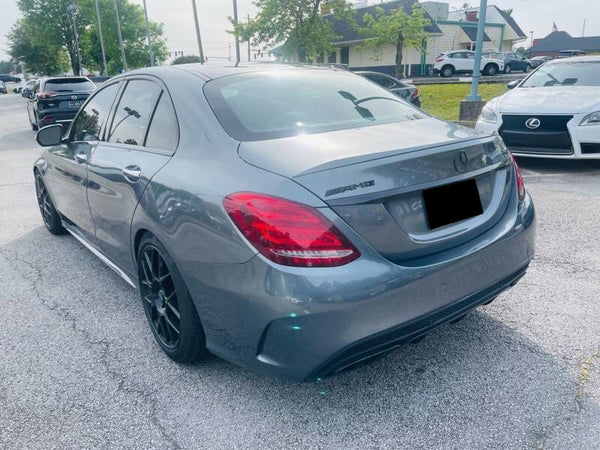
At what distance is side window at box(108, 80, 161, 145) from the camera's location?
9.28 feet

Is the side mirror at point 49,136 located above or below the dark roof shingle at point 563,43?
below

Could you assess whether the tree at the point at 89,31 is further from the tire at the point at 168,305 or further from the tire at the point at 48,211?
the tire at the point at 168,305

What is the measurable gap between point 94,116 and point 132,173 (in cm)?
126

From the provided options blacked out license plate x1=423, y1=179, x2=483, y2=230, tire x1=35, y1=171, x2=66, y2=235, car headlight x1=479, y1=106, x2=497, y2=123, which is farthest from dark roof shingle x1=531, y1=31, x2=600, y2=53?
blacked out license plate x1=423, y1=179, x2=483, y2=230

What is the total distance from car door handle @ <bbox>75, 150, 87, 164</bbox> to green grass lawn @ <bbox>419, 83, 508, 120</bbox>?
9.98 metres

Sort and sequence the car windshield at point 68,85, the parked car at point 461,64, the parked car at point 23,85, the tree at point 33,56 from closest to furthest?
1. the car windshield at point 68,85
2. the parked car at point 23,85
3. the parked car at point 461,64
4. the tree at point 33,56

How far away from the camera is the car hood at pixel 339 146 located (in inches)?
75.8

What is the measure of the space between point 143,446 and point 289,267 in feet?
3.35

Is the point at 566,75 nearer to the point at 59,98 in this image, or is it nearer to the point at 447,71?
the point at 59,98

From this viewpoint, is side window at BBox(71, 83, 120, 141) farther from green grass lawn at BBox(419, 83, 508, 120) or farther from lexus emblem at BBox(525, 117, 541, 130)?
green grass lawn at BBox(419, 83, 508, 120)

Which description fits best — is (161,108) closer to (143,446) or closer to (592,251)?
(143,446)

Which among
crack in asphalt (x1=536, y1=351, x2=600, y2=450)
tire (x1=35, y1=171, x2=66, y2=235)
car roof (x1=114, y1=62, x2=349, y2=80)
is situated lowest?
crack in asphalt (x1=536, y1=351, x2=600, y2=450)

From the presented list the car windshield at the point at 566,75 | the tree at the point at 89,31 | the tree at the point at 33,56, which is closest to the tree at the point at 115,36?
the tree at the point at 89,31

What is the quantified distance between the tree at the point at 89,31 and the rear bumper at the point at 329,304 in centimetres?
5805
